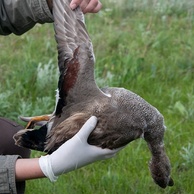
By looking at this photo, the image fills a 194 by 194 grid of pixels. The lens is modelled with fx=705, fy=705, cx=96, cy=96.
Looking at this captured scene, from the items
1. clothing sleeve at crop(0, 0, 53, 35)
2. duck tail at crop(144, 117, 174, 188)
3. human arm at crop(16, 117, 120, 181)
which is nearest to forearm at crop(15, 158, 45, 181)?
human arm at crop(16, 117, 120, 181)

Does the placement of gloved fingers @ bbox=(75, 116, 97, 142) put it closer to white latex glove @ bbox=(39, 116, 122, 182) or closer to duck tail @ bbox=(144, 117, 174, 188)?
white latex glove @ bbox=(39, 116, 122, 182)

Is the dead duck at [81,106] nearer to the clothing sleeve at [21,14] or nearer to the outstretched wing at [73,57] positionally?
the outstretched wing at [73,57]

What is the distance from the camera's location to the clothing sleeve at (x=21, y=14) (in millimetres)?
3963

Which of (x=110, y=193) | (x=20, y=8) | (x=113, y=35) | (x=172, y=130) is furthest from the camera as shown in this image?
(x=113, y=35)

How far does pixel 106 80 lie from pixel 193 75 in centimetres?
91

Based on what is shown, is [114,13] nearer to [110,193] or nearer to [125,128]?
[110,193]

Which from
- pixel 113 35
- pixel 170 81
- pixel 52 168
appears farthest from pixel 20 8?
pixel 113 35

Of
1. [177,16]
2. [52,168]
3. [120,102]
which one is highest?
[120,102]

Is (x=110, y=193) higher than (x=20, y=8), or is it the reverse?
(x=20, y=8)

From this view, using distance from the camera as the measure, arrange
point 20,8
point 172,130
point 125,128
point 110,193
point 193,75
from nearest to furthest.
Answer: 1. point 125,128
2. point 20,8
3. point 110,193
4. point 172,130
5. point 193,75

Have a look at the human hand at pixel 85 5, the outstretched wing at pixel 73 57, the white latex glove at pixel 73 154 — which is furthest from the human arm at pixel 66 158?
the human hand at pixel 85 5

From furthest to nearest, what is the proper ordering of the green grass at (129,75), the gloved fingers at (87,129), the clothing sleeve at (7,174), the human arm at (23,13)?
the green grass at (129,75) < the human arm at (23,13) < the clothing sleeve at (7,174) < the gloved fingers at (87,129)

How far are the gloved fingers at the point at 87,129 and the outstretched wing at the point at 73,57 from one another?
14 cm

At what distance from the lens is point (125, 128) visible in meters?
3.45
